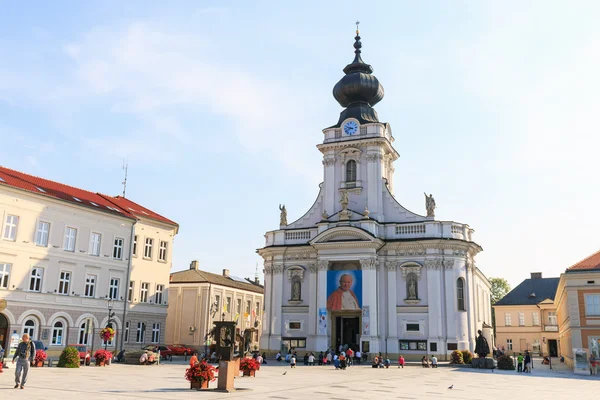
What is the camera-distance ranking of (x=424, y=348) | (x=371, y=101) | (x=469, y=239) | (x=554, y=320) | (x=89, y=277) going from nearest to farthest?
(x=89, y=277)
(x=424, y=348)
(x=469, y=239)
(x=371, y=101)
(x=554, y=320)

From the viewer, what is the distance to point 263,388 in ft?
65.5

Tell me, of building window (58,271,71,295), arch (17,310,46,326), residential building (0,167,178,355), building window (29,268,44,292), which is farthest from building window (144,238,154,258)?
arch (17,310,46,326)

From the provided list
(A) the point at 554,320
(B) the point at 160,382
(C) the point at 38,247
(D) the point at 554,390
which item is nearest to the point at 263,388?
(B) the point at 160,382

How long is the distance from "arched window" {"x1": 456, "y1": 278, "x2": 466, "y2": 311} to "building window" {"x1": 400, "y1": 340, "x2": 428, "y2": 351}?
4080 mm

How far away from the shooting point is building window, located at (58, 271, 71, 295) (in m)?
39.0

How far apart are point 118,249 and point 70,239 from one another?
440cm

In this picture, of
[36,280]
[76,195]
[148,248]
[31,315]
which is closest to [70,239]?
[36,280]

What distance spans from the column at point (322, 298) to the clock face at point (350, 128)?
40.1 ft

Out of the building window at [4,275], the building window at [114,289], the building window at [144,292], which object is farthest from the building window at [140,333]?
the building window at [4,275]

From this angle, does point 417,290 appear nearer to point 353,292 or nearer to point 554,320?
point 353,292

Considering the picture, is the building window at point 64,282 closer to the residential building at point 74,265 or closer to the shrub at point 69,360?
the residential building at point 74,265

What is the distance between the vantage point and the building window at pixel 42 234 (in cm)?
3772

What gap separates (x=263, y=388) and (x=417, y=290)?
91.7 ft

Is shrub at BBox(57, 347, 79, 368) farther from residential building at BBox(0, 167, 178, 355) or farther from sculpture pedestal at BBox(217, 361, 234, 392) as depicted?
sculpture pedestal at BBox(217, 361, 234, 392)
